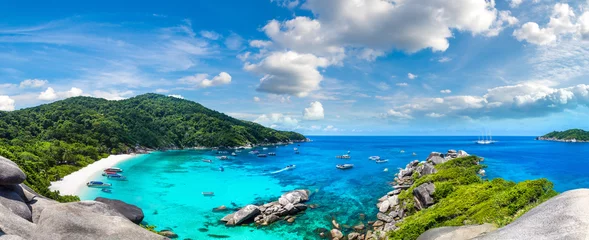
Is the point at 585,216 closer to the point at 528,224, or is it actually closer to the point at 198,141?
the point at 528,224

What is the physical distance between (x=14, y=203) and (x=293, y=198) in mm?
30437

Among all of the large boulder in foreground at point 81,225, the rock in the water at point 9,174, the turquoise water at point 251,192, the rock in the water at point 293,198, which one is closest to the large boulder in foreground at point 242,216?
the turquoise water at point 251,192

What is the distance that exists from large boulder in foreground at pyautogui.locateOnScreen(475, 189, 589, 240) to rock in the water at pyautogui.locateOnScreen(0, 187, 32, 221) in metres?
19.6

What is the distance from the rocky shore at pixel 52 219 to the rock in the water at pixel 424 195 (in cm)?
2867

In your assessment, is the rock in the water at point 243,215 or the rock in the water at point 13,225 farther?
the rock in the water at point 243,215

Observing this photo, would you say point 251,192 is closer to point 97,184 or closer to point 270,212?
point 270,212

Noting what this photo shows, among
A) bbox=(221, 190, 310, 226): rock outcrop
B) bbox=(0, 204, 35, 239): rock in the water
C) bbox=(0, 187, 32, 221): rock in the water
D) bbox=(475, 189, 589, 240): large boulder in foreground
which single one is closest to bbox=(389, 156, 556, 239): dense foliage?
bbox=(475, 189, 589, 240): large boulder in foreground

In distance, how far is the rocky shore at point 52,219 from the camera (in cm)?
1120

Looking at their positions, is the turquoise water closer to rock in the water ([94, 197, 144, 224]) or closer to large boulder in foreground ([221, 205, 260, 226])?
large boulder in foreground ([221, 205, 260, 226])

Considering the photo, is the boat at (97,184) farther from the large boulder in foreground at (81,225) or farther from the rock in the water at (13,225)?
the rock in the water at (13,225)

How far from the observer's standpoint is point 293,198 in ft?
129

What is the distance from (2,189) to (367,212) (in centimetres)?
3462

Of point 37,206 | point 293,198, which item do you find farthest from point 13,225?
point 293,198

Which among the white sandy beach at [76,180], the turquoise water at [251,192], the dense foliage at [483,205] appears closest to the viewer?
the dense foliage at [483,205]
